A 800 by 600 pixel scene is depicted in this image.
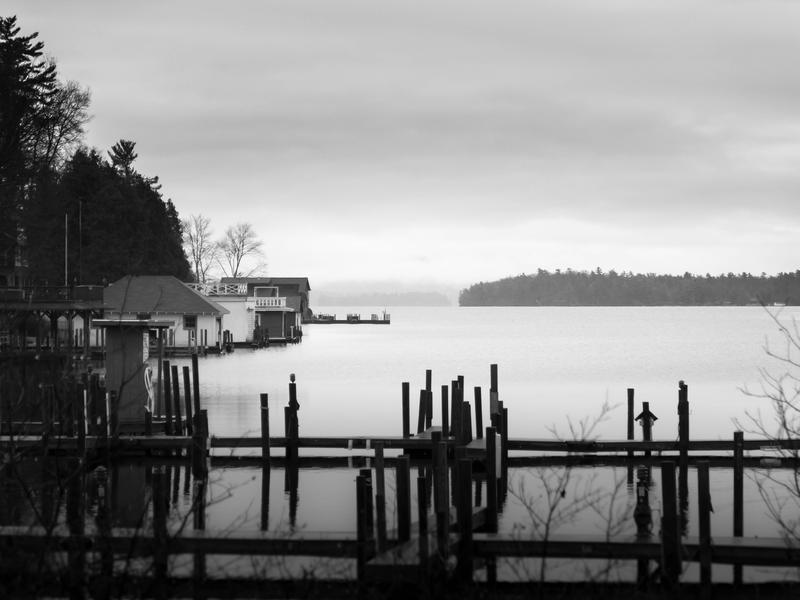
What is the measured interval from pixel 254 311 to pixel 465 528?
3040 inches

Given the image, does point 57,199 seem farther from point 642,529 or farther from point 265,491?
point 642,529

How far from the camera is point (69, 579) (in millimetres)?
10664

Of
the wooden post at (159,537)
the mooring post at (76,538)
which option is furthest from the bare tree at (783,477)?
the mooring post at (76,538)

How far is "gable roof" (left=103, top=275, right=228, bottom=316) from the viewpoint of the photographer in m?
66.9

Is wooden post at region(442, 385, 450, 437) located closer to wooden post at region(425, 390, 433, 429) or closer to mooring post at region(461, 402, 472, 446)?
wooden post at region(425, 390, 433, 429)

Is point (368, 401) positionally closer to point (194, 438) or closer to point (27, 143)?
point (194, 438)

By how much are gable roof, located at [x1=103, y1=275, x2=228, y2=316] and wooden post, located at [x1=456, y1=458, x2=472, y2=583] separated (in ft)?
176

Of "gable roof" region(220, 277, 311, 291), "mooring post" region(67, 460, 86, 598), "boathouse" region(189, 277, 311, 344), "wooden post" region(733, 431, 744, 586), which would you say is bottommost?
"wooden post" region(733, 431, 744, 586)

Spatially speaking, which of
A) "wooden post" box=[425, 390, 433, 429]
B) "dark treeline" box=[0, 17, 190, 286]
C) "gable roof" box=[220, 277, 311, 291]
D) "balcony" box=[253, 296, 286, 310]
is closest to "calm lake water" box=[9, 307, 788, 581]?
"wooden post" box=[425, 390, 433, 429]


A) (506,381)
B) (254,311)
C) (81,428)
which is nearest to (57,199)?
(254,311)

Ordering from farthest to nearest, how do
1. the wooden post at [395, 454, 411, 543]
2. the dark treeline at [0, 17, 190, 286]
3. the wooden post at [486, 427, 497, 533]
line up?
the dark treeline at [0, 17, 190, 286], the wooden post at [486, 427, 497, 533], the wooden post at [395, 454, 411, 543]

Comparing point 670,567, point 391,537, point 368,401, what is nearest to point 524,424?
point 368,401

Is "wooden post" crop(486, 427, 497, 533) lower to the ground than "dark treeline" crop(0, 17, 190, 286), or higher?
lower

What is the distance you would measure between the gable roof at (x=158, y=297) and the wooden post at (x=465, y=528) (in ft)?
176
